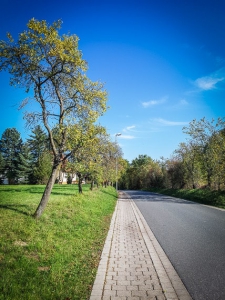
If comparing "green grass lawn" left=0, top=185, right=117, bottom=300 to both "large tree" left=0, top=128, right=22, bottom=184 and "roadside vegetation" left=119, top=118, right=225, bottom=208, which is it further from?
"large tree" left=0, top=128, right=22, bottom=184

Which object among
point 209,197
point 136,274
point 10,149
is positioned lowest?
point 136,274

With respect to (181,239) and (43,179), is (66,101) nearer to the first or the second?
(181,239)

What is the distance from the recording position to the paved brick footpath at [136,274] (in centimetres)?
374

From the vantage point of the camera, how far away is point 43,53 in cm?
766

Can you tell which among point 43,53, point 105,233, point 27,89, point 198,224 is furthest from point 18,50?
point 198,224

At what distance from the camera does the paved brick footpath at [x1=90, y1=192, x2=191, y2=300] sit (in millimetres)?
3736

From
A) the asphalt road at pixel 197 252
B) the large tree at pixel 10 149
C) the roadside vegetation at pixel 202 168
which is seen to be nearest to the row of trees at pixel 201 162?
the roadside vegetation at pixel 202 168

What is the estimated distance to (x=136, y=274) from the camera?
4.54 meters

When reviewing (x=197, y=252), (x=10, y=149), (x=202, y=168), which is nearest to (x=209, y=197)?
(x=202, y=168)

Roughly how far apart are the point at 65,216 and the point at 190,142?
81.9 ft

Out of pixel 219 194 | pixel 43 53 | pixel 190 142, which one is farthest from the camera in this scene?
pixel 190 142

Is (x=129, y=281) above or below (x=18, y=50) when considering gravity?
below

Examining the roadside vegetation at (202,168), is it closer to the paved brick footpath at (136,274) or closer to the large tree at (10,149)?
the paved brick footpath at (136,274)

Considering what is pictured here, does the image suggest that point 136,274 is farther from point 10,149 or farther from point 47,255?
point 10,149
